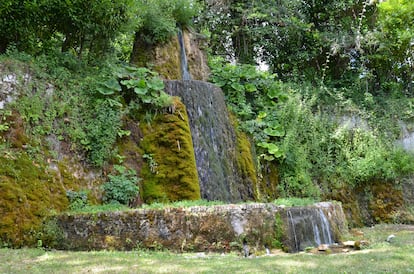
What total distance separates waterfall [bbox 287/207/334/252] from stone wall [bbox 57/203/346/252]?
0.92 meters

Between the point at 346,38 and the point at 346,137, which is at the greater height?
the point at 346,38

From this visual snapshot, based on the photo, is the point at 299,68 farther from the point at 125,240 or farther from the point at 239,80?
the point at 125,240

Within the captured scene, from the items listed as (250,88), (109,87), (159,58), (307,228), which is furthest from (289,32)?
(307,228)

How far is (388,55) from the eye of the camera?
15.9 metres

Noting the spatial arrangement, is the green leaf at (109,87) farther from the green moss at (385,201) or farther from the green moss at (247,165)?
the green moss at (385,201)

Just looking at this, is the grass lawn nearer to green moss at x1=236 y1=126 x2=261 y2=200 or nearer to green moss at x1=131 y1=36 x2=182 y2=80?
green moss at x1=236 y1=126 x2=261 y2=200

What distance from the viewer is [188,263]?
4.96m

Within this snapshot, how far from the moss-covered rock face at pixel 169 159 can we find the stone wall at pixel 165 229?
72.8 inches

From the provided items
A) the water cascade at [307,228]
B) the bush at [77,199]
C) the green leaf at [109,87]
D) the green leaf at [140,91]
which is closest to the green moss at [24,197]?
the bush at [77,199]

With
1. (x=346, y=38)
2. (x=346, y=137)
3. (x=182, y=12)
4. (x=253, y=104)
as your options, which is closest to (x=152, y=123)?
(x=253, y=104)

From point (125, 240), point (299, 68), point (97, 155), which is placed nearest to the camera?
point (125, 240)

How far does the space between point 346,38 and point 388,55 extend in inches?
65.9

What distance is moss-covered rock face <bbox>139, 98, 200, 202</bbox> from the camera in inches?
319

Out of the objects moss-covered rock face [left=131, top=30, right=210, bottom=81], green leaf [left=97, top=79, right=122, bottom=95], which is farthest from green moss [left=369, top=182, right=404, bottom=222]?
green leaf [left=97, top=79, right=122, bottom=95]
